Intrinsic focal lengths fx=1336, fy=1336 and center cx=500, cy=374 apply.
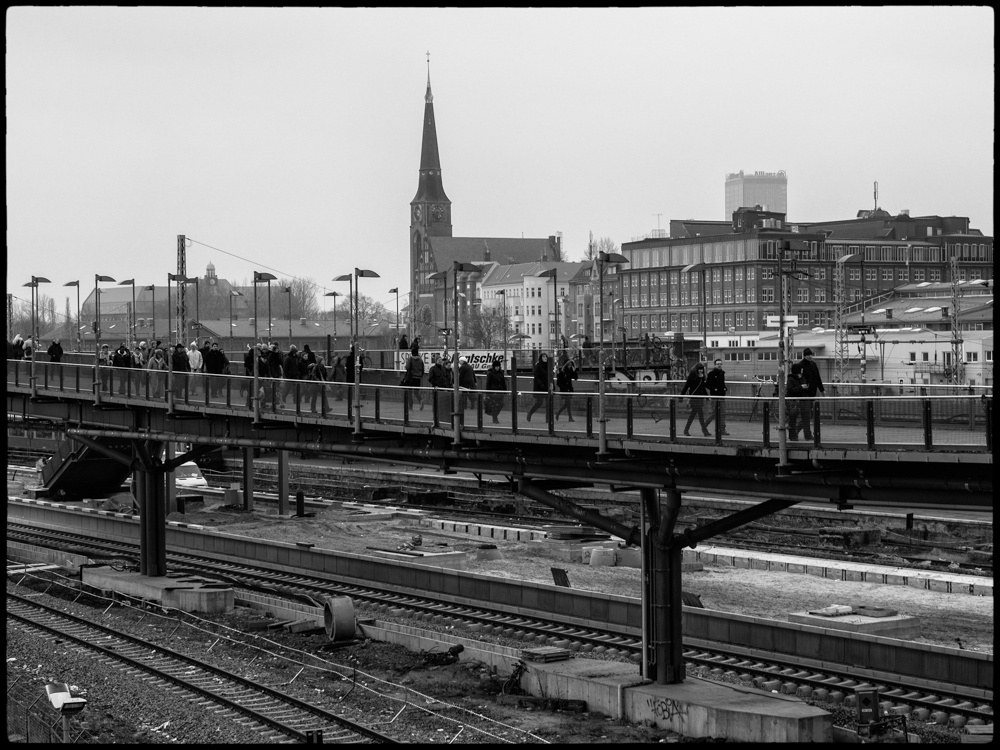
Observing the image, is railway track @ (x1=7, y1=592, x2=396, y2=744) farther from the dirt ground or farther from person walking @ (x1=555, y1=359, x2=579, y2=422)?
the dirt ground

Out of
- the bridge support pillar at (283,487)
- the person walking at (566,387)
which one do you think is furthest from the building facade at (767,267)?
the person walking at (566,387)

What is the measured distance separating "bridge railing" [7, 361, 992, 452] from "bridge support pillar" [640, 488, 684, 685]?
1.82 metres

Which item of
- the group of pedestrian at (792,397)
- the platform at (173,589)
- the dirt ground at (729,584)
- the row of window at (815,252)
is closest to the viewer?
the group of pedestrian at (792,397)

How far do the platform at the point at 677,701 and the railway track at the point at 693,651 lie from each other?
2.03 metres

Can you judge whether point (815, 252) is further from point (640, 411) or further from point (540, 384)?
point (640, 411)

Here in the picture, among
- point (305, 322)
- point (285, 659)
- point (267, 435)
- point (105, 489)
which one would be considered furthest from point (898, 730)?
point (305, 322)

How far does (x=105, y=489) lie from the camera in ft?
195

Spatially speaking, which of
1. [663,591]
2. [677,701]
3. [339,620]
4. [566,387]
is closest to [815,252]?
[339,620]

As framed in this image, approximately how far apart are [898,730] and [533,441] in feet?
23.5

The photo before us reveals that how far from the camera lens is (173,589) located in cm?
3322

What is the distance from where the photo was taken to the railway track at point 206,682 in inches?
799

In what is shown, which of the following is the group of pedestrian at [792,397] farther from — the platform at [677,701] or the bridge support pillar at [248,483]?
the bridge support pillar at [248,483]

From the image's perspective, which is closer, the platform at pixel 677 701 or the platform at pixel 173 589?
the platform at pixel 677 701

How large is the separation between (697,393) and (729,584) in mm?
15107
